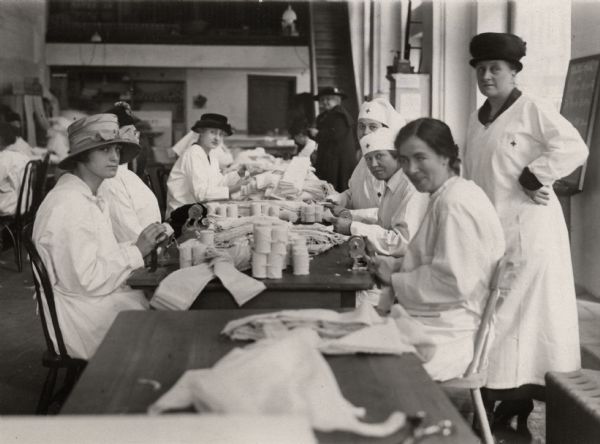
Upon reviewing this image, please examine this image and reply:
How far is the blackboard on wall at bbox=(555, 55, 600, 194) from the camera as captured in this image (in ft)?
16.3

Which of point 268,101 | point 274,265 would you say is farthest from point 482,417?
point 268,101

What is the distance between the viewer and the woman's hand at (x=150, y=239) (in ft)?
9.53

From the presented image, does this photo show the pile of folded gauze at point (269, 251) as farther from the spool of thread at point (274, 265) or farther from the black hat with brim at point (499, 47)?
the black hat with brim at point (499, 47)

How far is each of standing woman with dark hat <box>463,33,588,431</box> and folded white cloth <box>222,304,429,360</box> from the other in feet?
4.93

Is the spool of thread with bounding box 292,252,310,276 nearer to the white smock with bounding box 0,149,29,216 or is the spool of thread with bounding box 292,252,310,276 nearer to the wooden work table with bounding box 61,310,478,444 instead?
the wooden work table with bounding box 61,310,478,444

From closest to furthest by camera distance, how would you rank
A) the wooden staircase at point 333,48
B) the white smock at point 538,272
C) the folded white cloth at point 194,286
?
the folded white cloth at point 194,286 → the white smock at point 538,272 → the wooden staircase at point 333,48

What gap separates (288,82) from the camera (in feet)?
58.7

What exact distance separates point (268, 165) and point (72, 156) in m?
3.28

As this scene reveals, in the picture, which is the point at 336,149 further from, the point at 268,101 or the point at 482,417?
the point at 268,101

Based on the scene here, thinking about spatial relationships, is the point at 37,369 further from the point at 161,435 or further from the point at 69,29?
the point at 69,29

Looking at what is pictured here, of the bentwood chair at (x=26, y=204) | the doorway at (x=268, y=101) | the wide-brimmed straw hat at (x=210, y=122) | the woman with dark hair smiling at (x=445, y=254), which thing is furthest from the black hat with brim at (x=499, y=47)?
the doorway at (x=268, y=101)

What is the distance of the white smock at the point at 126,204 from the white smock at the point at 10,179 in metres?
3.09

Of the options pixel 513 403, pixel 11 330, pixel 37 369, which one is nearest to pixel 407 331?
pixel 513 403

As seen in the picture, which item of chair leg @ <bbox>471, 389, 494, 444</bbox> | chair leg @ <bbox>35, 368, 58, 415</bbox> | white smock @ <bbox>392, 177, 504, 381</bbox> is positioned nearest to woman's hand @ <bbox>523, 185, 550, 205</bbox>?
white smock @ <bbox>392, 177, 504, 381</bbox>
